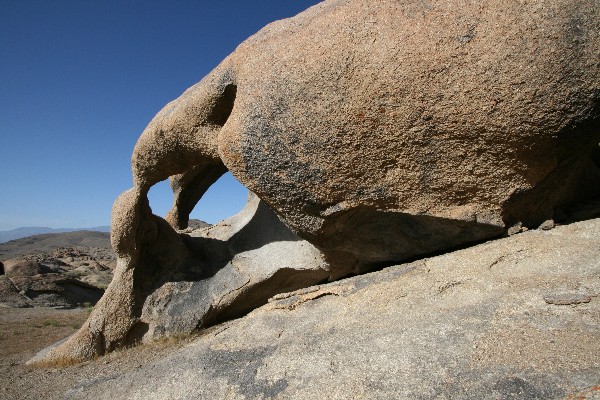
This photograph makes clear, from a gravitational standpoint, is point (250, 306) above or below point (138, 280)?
below

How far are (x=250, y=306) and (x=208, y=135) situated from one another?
1.88m

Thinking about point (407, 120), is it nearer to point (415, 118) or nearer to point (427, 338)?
point (415, 118)

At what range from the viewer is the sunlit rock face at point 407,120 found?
2119 mm

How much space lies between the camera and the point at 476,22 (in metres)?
2.18

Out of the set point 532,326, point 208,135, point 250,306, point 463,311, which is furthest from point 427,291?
point 250,306

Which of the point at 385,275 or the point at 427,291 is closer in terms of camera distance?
the point at 427,291

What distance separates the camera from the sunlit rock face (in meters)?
2.12

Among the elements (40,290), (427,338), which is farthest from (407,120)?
(40,290)

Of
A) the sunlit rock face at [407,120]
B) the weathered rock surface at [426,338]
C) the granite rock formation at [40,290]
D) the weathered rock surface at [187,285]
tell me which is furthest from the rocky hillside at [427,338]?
the granite rock formation at [40,290]

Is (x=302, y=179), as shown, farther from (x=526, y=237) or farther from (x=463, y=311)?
(x=526, y=237)

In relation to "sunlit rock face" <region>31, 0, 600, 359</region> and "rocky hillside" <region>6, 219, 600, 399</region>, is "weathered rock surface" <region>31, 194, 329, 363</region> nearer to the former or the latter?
"sunlit rock face" <region>31, 0, 600, 359</region>

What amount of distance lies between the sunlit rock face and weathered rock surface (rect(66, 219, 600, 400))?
330 millimetres

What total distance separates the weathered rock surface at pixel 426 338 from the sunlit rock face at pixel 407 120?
1.08 ft

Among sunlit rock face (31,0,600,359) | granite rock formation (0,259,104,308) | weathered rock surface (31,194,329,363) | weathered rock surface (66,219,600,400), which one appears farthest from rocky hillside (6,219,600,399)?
granite rock formation (0,259,104,308)
